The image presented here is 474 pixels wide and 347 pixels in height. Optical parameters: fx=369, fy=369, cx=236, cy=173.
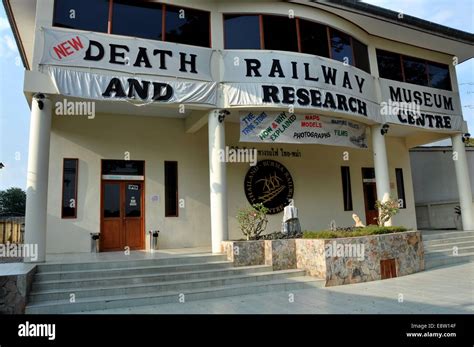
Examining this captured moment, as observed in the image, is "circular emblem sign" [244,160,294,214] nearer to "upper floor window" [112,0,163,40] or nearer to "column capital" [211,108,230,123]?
"column capital" [211,108,230,123]

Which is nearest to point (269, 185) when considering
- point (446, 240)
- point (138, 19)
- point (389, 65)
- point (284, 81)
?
point (284, 81)

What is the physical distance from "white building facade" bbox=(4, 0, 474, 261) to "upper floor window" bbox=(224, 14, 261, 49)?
0.13 feet

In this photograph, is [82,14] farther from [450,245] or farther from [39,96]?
[450,245]

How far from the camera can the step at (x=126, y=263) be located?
24.8 ft

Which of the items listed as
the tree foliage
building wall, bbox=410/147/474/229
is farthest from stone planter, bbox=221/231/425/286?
the tree foliage

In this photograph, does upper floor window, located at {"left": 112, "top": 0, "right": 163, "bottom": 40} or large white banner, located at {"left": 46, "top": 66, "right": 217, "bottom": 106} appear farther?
upper floor window, located at {"left": 112, "top": 0, "right": 163, "bottom": 40}

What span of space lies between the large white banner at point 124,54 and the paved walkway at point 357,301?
5742 millimetres

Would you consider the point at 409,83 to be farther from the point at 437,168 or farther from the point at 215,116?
the point at 215,116

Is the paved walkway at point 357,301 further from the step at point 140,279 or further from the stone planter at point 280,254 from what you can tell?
the stone planter at point 280,254

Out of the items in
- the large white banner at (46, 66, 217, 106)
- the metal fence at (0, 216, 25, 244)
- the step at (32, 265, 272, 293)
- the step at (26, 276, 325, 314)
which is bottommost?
the step at (26, 276, 325, 314)

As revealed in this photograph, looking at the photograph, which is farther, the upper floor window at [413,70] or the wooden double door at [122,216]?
the upper floor window at [413,70]

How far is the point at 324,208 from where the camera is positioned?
1407cm

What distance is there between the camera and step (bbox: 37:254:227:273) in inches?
298

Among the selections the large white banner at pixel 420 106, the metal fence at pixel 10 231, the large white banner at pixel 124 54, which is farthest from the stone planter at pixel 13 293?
the large white banner at pixel 420 106
